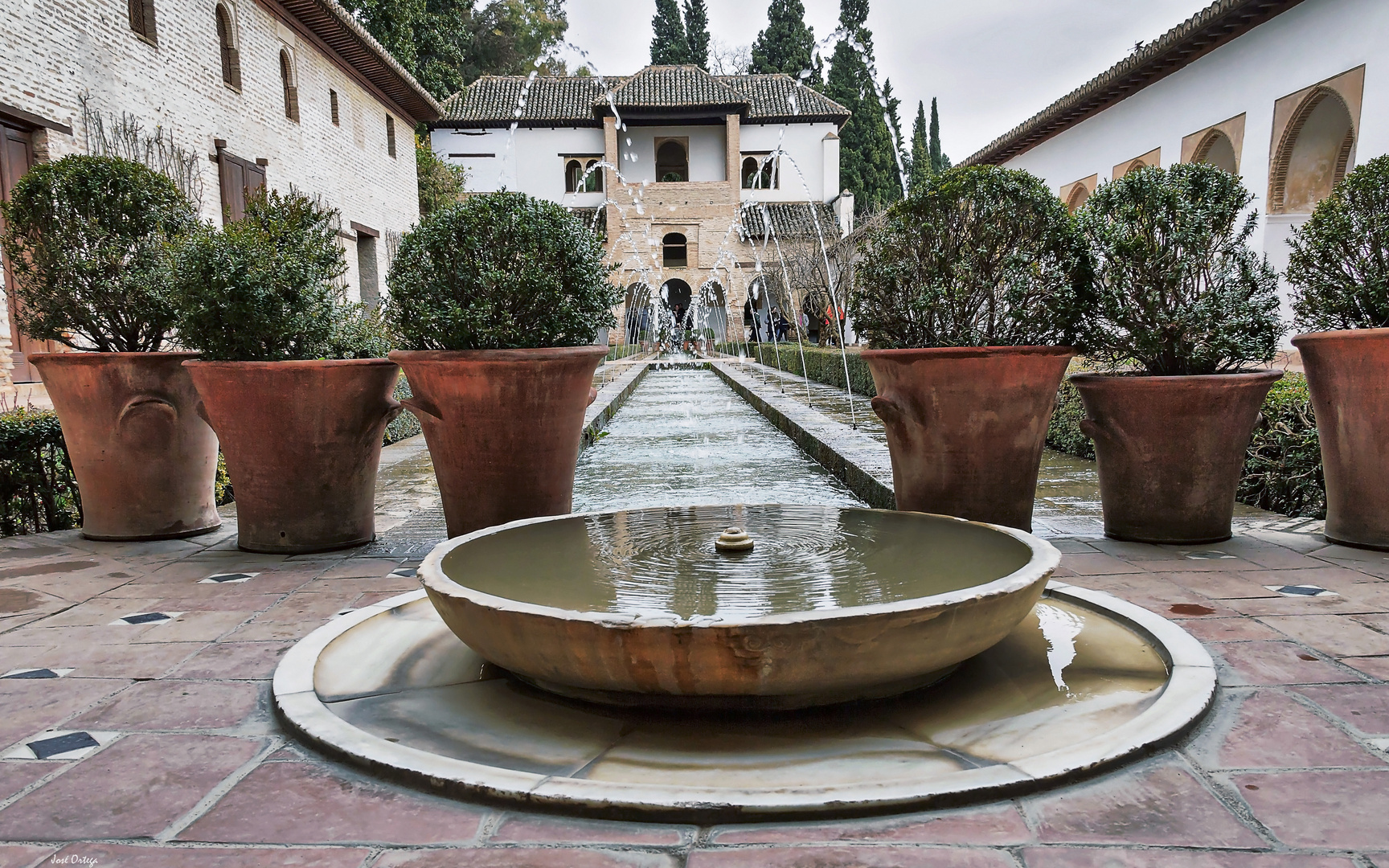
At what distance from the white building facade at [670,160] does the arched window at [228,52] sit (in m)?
19.2

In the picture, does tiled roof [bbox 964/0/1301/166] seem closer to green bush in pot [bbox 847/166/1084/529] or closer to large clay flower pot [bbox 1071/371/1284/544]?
green bush in pot [bbox 847/166/1084/529]

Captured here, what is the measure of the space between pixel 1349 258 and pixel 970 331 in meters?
1.42

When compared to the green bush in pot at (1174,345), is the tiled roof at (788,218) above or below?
above

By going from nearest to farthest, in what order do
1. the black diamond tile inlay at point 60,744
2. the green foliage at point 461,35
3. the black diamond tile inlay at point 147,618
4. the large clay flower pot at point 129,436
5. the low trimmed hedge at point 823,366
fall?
the black diamond tile inlay at point 60,744, the black diamond tile inlay at point 147,618, the large clay flower pot at point 129,436, the low trimmed hedge at point 823,366, the green foliage at point 461,35

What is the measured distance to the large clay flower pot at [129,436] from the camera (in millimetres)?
3689

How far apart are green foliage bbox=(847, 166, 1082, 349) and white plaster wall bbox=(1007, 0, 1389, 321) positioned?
20.2 ft

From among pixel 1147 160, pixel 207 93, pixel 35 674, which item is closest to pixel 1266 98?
pixel 1147 160

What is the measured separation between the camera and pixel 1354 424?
10.5 ft

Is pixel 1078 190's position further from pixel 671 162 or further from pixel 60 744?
pixel 671 162

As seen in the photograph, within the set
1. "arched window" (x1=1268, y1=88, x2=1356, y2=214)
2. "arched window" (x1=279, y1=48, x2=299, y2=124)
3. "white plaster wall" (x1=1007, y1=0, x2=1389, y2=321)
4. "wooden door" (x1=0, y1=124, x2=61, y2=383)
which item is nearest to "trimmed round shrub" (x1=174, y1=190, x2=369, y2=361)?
"wooden door" (x1=0, y1=124, x2=61, y2=383)

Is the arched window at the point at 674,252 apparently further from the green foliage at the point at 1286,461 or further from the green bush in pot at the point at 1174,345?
the green bush in pot at the point at 1174,345

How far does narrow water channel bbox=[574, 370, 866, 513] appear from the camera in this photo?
4.81 meters

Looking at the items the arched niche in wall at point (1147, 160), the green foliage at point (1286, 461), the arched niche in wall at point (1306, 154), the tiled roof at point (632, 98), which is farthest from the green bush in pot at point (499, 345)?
the tiled roof at point (632, 98)

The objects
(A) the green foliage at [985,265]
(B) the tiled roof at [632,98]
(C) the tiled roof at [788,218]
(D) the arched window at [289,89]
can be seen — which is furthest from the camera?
(B) the tiled roof at [632,98]
